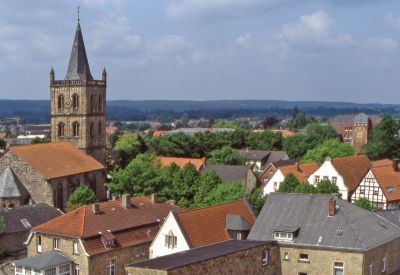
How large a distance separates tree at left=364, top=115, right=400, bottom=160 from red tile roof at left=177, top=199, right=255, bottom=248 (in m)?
59.6

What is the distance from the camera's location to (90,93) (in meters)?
85.2

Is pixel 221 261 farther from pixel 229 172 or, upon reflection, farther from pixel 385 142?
pixel 385 142

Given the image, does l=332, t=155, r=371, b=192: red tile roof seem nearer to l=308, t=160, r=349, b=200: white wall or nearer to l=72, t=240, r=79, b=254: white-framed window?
l=308, t=160, r=349, b=200: white wall

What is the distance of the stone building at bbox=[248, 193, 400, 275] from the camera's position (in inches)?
1480

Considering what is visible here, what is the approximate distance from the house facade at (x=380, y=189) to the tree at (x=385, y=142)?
1299 inches

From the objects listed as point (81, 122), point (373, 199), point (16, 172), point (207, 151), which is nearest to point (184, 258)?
point (373, 199)

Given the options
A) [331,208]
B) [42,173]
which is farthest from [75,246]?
[42,173]

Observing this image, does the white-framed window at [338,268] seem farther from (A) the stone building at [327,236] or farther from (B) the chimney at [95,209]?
(B) the chimney at [95,209]

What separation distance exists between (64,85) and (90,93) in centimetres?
387

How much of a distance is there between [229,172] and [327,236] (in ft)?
151

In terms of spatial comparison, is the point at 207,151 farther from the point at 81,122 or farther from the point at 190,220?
the point at 190,220

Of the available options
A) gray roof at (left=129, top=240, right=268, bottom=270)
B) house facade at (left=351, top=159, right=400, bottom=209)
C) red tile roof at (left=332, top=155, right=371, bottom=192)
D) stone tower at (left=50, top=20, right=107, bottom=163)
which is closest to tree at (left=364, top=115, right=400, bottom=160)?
red tile roof at (left=332, top=155, right=371, bottom=192)

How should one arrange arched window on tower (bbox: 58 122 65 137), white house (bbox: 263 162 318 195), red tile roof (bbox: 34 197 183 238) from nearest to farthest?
1. red tile roof (bbox: 34 197 183 238)
2. white house (bbox: 263 162 318 195)
3. arched window on tower (bbox: 58 122 65 137)

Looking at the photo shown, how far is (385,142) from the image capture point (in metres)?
99.6
